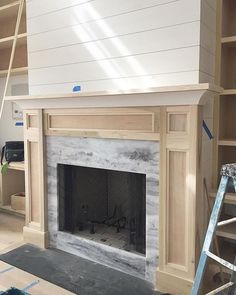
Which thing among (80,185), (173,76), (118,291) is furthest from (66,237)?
(173,76)

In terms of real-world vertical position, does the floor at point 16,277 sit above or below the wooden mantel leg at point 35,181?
below

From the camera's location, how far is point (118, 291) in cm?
210

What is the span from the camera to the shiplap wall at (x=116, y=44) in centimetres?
196

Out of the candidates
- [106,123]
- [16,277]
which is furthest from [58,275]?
[106,123]

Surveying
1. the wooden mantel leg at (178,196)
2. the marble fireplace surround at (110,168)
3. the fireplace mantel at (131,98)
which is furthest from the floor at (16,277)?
the fireplace mantel at (131,98)

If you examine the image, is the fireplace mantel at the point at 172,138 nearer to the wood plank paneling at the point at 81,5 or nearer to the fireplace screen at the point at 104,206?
the fireplace screen at the point at 104,206

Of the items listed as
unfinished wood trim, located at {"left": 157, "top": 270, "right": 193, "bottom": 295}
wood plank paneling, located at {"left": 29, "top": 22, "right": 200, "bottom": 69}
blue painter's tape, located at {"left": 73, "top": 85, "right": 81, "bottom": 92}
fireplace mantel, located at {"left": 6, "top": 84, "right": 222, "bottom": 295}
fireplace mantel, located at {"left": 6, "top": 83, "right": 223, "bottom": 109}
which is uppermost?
wood plank paneling, located at {"left": 29, "top": 22, "right": 200, "bottom": 69}

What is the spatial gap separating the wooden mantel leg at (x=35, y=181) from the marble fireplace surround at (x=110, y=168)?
0.06 meters

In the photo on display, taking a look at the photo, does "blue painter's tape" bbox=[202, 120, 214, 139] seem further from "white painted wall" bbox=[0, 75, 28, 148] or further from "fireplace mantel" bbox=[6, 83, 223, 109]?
"white painted wall" bbox=[0, 75, 28, 148]

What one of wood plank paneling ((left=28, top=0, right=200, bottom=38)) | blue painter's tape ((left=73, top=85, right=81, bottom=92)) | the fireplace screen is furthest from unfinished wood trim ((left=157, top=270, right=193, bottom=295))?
wood plank paneling ((left=28, top=0, right=200, bottom=38))

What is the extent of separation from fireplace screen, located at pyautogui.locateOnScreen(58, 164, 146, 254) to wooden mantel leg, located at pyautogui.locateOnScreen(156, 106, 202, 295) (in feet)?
1.01

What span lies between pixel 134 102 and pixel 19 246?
178 centimetres

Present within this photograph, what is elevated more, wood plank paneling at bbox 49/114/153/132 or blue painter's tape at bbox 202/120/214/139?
wood plank paneling at bbox 49/114/153/132

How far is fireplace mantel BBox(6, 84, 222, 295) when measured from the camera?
6.30ft
